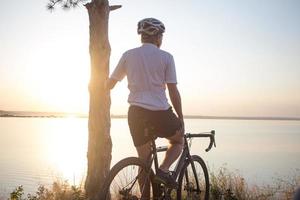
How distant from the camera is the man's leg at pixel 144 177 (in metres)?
4.72

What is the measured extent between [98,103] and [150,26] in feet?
10.3

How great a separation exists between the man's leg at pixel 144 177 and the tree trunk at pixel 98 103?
9.66 feet

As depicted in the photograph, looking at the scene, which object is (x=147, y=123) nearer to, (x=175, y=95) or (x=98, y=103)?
(x=175, y=95)

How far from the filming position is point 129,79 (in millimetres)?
4883

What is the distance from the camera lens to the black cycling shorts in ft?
15.6

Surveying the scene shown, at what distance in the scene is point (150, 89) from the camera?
4797 millimetres

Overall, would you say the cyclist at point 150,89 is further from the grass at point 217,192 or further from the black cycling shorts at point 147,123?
the grass at point 217,192

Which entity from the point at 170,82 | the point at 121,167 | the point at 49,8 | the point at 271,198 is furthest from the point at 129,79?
the point at 271,198

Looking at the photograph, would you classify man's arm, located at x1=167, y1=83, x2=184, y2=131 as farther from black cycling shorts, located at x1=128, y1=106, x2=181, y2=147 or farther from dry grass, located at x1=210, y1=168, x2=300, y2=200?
dry grass, located at x1=210, y1=168, x2=300, y2=200

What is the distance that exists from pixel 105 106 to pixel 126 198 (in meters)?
3.48

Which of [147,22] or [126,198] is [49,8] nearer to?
[147,22]

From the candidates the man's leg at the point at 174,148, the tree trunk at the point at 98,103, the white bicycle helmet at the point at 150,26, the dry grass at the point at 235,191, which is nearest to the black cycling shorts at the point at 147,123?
the man's leg at the point at 174,148

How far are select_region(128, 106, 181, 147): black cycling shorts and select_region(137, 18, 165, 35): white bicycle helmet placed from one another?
0.77 m

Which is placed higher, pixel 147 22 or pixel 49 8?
pixel 49 8
